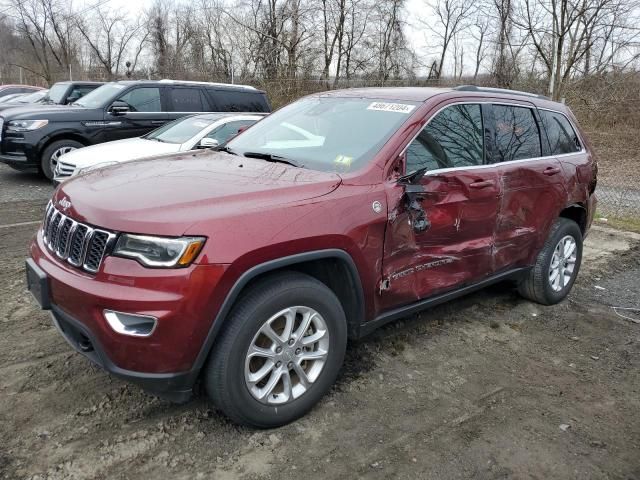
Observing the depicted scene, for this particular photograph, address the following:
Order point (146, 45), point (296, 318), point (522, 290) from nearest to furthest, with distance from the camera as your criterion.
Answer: point (296, 318) < point (522, 290) < point (146, 45)

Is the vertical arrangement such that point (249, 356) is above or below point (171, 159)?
below

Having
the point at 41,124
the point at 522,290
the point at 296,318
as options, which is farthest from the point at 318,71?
the point at 296,318

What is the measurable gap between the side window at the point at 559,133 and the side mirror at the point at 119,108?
7.32 metres

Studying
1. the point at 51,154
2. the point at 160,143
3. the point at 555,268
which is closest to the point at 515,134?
the point at 555,268

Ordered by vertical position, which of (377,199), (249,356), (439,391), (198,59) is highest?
(198,59)

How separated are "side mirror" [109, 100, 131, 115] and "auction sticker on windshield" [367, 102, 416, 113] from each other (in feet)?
23.2

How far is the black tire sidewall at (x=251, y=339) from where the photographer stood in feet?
8.36

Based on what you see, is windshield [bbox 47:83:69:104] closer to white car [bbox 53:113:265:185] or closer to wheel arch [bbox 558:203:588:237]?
white car [bbox 53:113:265:185]

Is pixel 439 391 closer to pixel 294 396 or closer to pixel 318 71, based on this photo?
pixel 294 396

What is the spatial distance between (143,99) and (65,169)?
3.04 meters

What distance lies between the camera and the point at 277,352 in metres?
2.75

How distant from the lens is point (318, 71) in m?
24.9

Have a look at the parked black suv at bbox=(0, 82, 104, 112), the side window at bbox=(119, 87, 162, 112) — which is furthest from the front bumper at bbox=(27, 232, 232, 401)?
the parked black suv at bbox=(0, 82, 104, 112)

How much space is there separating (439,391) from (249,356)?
1321 mm
